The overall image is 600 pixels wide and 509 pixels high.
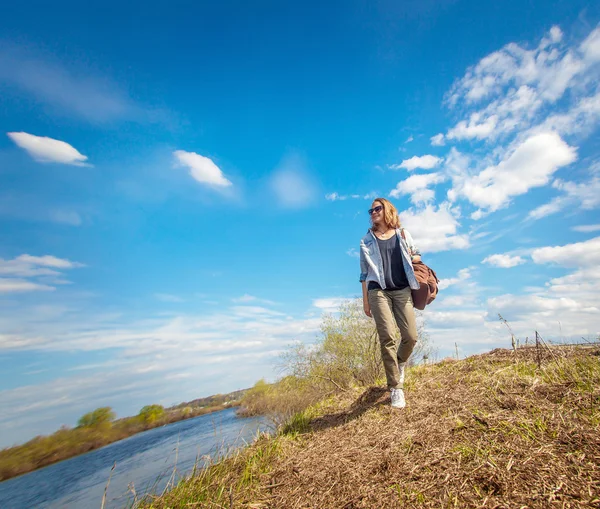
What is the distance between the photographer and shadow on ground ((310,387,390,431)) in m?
4.59

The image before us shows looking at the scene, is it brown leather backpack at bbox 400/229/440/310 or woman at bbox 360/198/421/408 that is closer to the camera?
woman at bbox 360/198/421/408

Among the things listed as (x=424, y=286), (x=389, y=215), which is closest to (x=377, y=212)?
(x=389, y=215)

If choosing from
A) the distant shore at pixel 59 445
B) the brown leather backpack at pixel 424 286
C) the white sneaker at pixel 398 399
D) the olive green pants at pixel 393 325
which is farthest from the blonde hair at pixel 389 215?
the distant shore at pixel 59 445

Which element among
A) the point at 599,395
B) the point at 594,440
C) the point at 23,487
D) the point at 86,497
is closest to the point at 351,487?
the point at 594,440

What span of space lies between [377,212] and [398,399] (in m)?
2.82

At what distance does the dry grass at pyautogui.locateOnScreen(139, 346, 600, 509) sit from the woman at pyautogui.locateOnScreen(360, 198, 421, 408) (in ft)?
2.08

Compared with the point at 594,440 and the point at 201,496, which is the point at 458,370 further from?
the point at 201,496

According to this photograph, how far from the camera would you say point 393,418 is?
3779mm

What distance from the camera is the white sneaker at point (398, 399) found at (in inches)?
163

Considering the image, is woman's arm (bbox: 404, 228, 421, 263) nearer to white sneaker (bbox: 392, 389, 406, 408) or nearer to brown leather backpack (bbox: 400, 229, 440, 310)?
brown leather backpack (bbox: 400, 229, 440, 310)

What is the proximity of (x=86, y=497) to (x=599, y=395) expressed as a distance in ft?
58.9

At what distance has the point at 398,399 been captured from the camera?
4219mm

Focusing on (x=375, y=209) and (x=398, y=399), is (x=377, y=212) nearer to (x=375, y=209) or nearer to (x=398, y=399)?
(x=375, y=209)

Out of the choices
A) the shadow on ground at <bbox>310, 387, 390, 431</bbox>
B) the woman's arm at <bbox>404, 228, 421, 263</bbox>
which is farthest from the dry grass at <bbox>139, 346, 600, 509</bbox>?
the woman's arm at <bbox>404, 228, 421, 263</bbox>
